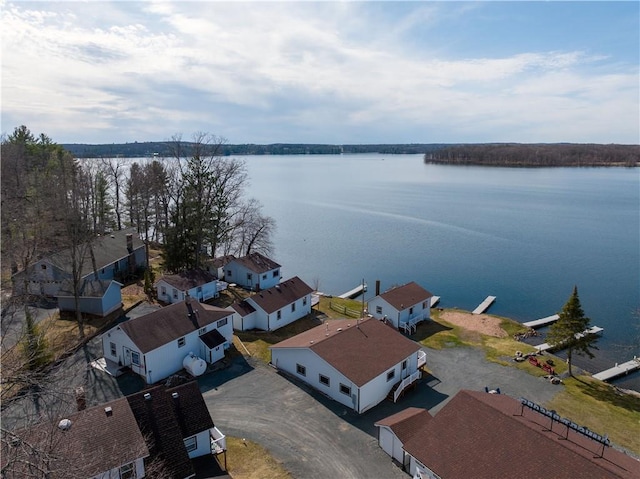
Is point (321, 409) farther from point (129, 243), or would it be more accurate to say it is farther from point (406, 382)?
point (129, 243)

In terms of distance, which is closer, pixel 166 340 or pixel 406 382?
pixel 406 382

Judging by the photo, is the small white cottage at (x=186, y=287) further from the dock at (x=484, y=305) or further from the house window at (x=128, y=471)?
the dock at (x=484, y=305)

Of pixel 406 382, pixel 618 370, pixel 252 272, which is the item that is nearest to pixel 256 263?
pixel 252 272

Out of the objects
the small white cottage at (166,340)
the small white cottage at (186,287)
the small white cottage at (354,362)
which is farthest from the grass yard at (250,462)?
the small white cottage at (186,287)

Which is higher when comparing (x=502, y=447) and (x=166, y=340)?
(x=502, y=447)

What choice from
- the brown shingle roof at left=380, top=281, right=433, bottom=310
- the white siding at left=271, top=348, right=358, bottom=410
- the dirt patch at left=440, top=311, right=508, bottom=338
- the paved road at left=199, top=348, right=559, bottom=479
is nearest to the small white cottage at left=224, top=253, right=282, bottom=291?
the brown shingle roof at left=380, top=281, right=433, bottom=310

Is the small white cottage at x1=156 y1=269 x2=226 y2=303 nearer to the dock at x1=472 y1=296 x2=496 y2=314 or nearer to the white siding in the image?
the white siding
